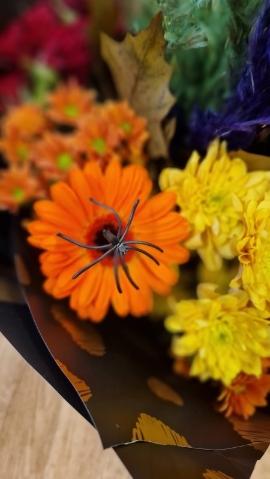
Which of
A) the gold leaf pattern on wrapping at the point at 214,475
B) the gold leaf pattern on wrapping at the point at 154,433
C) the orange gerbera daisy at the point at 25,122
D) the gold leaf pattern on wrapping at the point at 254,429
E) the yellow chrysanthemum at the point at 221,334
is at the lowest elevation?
the gold leaf pattern on wrapping at the point at 214,475

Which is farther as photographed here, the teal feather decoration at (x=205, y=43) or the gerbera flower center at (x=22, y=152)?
the gerbera flower center at (x=22, y=152)

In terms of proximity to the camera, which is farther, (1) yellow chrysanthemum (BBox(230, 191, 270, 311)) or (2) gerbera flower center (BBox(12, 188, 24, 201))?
(2) gerbera flower center (BBox(12, 188, 24, 201))

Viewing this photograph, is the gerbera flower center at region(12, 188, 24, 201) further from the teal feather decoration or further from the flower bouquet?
the teal feather decoration

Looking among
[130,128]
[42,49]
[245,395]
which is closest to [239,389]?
[245,395]

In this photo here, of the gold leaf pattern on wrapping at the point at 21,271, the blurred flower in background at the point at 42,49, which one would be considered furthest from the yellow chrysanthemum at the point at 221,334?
the blurred flower in background at the point at 42,49

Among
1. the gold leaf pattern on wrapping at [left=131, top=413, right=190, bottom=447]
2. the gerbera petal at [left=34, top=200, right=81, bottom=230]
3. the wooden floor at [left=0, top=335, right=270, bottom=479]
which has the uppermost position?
the gerbera petal at [left=34, top=200, right=81, bottom=230]

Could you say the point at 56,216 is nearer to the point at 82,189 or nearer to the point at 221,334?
the point at 82,189

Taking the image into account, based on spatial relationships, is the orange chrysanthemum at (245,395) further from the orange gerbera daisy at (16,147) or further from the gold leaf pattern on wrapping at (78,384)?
the orange gerbera daisy at (16,147)

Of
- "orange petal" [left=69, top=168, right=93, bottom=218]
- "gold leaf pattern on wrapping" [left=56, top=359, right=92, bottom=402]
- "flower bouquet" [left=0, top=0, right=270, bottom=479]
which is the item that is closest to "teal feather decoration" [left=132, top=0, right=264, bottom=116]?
"flower bouquet" [left=0, top=0, right=270, bottom=479]
